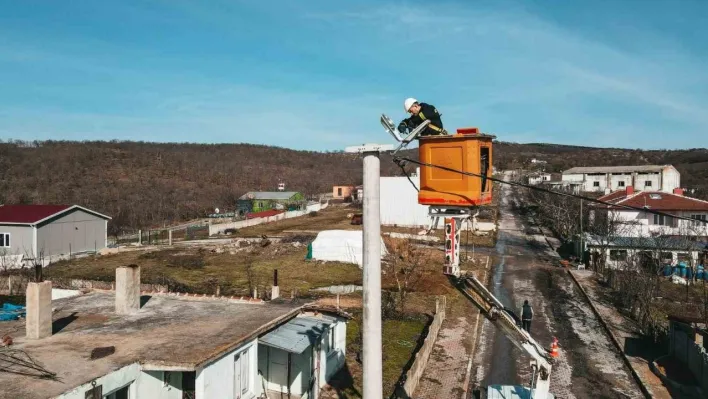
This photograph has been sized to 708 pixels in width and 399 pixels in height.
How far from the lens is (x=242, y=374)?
11414 millimetres

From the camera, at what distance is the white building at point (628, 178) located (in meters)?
71.8

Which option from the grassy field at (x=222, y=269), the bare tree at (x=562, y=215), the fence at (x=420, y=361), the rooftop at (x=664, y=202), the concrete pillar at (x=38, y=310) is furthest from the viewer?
the bare tree at (x=562, y=215)

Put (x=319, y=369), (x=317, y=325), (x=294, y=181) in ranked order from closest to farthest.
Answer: (x=317, y=325) → (x=319, y=369) → (x=294, y=181)

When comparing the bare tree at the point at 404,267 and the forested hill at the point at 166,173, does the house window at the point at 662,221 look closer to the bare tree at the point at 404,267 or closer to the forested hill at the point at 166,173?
the bare tree at the point at 404,267

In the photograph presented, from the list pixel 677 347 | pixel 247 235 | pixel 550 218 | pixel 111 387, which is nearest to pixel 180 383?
pixel 111 387

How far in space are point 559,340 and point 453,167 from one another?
15486 millimetres

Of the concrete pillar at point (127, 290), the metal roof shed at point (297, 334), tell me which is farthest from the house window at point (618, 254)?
the concrete pillar at point (127, 290)

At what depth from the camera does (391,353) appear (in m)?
17.8

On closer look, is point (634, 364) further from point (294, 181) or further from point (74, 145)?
point (74, 145)

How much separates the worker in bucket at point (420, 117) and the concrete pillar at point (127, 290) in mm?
8881

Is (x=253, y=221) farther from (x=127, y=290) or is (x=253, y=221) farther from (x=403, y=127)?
(x=403, y=127)

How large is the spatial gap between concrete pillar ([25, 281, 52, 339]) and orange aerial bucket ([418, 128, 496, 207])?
27.4ft

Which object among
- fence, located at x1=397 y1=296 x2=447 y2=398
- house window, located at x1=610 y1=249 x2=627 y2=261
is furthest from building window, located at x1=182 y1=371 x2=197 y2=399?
house window, located at x1=610 y1=249 x2=627 y2=261

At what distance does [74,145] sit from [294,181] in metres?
64.8
